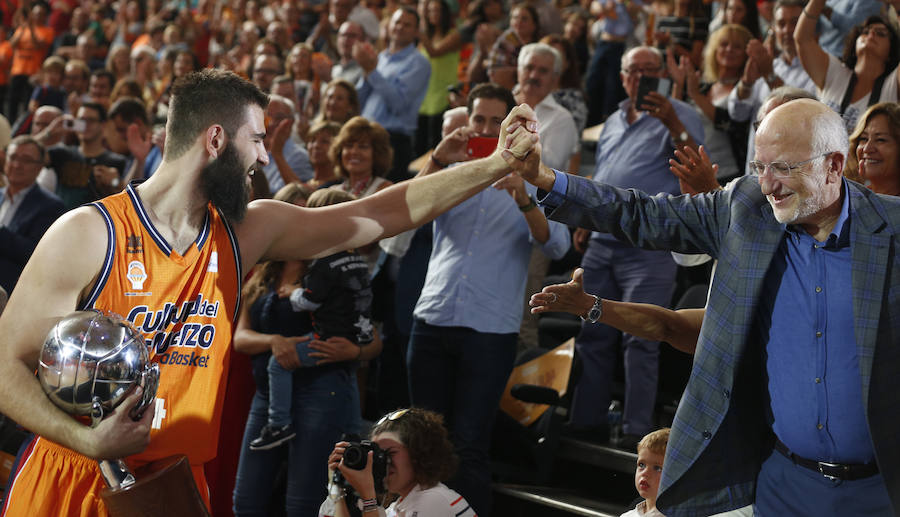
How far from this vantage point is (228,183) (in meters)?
3.09

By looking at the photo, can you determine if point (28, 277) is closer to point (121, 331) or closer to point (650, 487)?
point (121, 331)

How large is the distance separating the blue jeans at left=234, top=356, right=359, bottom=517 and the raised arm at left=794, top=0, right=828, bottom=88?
2971 millimetres

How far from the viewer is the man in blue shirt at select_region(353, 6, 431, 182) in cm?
802

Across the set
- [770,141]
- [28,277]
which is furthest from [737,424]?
[28,277]

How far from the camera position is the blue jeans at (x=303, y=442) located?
16.1 ft

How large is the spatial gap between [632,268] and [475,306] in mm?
923

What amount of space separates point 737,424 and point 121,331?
68.0 inches

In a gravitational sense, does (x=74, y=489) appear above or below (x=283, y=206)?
below

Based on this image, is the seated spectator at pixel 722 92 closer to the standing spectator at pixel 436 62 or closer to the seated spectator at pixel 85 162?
the standing spectator at pixel 436 62

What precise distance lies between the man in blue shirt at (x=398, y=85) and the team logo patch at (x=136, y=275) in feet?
16.4

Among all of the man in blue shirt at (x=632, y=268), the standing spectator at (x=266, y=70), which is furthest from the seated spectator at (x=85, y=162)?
the man in blue shirt at (x=632, y=268)

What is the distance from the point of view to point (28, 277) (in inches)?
109

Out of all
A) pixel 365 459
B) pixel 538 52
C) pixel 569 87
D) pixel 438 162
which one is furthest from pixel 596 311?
pixel 569 87

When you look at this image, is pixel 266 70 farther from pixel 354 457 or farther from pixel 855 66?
pixel 354 457
